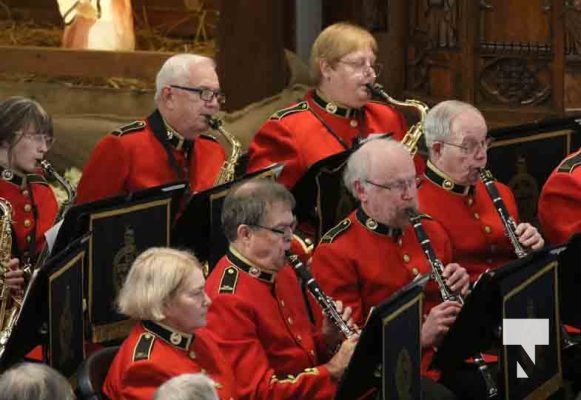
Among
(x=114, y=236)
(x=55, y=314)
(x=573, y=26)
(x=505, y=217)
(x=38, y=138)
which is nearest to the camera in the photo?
(x=55, y=314)

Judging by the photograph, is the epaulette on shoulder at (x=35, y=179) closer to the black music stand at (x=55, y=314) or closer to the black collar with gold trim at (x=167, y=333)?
the black music stand at (x=55, y=314)

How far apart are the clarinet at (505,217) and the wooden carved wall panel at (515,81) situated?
1.82 meters

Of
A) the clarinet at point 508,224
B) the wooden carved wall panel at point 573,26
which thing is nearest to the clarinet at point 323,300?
the clarinet at point 508,224

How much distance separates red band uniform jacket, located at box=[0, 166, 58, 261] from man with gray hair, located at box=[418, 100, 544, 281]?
127 centimetres

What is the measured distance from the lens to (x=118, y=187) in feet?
21.0

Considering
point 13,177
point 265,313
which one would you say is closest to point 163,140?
point 13,177

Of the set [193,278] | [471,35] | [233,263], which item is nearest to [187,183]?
[233,263]

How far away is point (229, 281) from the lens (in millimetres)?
5254

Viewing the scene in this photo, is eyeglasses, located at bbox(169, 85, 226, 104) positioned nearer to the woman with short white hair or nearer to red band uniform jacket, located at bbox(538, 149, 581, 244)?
red band uniform jacket, located at bbox(538, 149, 581, 244)

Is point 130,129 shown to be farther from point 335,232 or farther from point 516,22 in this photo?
point 516,22

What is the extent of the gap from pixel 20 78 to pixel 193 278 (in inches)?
173

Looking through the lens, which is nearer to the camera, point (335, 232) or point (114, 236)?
point (114, 236)

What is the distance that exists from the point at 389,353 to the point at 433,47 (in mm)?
3432

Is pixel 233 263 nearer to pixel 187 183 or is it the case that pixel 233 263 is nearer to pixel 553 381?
pixel 187 183
